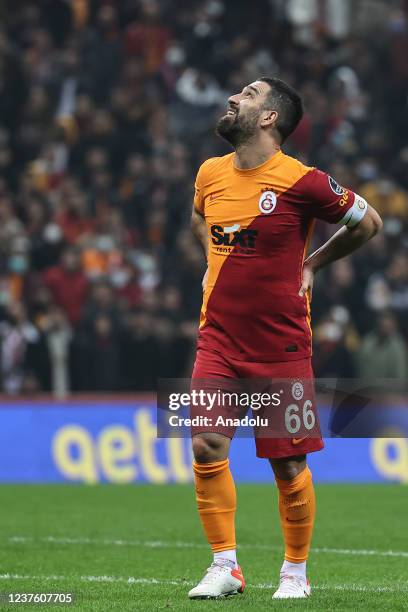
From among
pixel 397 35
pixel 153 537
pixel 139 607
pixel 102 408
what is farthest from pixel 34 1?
pixel 139 607

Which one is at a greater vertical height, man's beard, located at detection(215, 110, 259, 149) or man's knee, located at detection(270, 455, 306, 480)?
man's beard, located at detection(215, 110, 259, 149)

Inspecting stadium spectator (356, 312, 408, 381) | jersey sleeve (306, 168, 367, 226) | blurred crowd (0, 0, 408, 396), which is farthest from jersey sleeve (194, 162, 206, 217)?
stadium spectator (356, 312, 408, 381)

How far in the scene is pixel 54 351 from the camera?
57.2ft

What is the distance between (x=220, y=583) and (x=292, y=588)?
0.36 m

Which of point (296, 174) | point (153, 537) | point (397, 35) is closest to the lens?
point (296, 174)

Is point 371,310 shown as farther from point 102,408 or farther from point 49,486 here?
point 49,486

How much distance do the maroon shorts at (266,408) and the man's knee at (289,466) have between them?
0.05 meters

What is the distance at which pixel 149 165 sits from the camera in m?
20.7

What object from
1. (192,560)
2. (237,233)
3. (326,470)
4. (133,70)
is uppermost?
(133,70)

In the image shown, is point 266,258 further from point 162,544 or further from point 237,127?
point 162,544

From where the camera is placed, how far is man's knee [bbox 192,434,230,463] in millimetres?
7082

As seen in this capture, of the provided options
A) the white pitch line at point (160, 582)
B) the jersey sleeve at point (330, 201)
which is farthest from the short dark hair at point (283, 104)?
the white pitch line at point (160, 582)

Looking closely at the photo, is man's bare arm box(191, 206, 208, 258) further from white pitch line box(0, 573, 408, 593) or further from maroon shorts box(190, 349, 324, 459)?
white pitch line box(0, 573, 408, 593)

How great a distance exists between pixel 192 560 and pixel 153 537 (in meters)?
1.70
